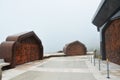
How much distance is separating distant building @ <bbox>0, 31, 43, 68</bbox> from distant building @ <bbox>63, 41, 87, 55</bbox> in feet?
57.3

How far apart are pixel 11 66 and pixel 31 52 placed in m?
8.17

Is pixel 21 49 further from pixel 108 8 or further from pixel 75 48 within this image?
pixel 75 48

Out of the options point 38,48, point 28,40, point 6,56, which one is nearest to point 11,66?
point 6,56

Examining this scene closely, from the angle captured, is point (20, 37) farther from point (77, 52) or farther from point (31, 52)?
point (77, 52)

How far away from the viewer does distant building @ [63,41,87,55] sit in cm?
4631

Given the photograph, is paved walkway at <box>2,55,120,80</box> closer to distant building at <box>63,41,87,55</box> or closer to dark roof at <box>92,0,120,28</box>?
dark roof at <box>92,0,120,28</box>

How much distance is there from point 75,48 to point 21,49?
26239 mm

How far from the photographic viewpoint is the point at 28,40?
24672 mm

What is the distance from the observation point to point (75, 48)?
1848 inches

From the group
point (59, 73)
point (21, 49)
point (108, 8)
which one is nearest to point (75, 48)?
point (21, 49)

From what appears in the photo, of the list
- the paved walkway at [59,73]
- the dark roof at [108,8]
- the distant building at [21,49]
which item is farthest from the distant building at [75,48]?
the paved walkway at [59,73]

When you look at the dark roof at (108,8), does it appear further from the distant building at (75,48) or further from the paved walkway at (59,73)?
the distant building at (75,48)

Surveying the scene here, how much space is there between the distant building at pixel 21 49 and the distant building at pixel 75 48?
57.3 ft

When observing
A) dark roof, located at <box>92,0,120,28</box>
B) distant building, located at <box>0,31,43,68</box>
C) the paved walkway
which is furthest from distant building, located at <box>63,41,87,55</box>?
the paved walkway
